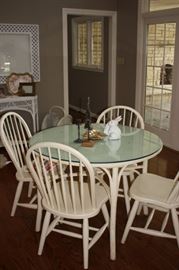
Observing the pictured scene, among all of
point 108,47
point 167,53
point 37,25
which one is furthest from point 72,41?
point 167,53

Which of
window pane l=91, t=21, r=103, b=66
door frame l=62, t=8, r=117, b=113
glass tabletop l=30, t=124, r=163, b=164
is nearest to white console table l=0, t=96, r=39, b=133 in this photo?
door frame l=62, t=8, r=117, b=113

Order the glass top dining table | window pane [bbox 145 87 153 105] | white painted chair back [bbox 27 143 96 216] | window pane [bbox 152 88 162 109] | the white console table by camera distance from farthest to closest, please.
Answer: window pane [bbox 145 87 153 105] → window pane [bbox 152 88 162 109] → the white console table → the glass top dining table → white painted chair back [bbox 27 143 96 216]

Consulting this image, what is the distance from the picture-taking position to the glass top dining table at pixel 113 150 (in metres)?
2.07

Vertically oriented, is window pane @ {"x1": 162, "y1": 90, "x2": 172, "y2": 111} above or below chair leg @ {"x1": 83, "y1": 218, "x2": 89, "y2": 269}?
above

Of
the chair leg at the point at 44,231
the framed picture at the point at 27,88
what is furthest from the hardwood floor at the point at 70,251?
the framed picture at the point at 27,88

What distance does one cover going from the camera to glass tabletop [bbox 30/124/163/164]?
2113 mm

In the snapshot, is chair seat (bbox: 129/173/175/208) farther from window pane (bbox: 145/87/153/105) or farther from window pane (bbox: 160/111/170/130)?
window pane (bbox: 145/87/153/105)

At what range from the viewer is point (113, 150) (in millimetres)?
2242

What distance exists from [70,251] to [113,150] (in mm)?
799

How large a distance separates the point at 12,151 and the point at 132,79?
131 inches

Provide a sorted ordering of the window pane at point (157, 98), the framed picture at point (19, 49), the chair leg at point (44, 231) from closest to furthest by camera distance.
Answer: the chair leg at point (44, 231) → the framed picture at point (19, 49) → the window pane at point (157, 98)

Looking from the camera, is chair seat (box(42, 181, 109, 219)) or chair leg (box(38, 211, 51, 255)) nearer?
chair seat (box(42, 181, 109, 219))

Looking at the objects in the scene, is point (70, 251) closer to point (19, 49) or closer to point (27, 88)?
point (27, 88)

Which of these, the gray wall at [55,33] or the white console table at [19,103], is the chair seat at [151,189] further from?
the gray wall at [55,33]
